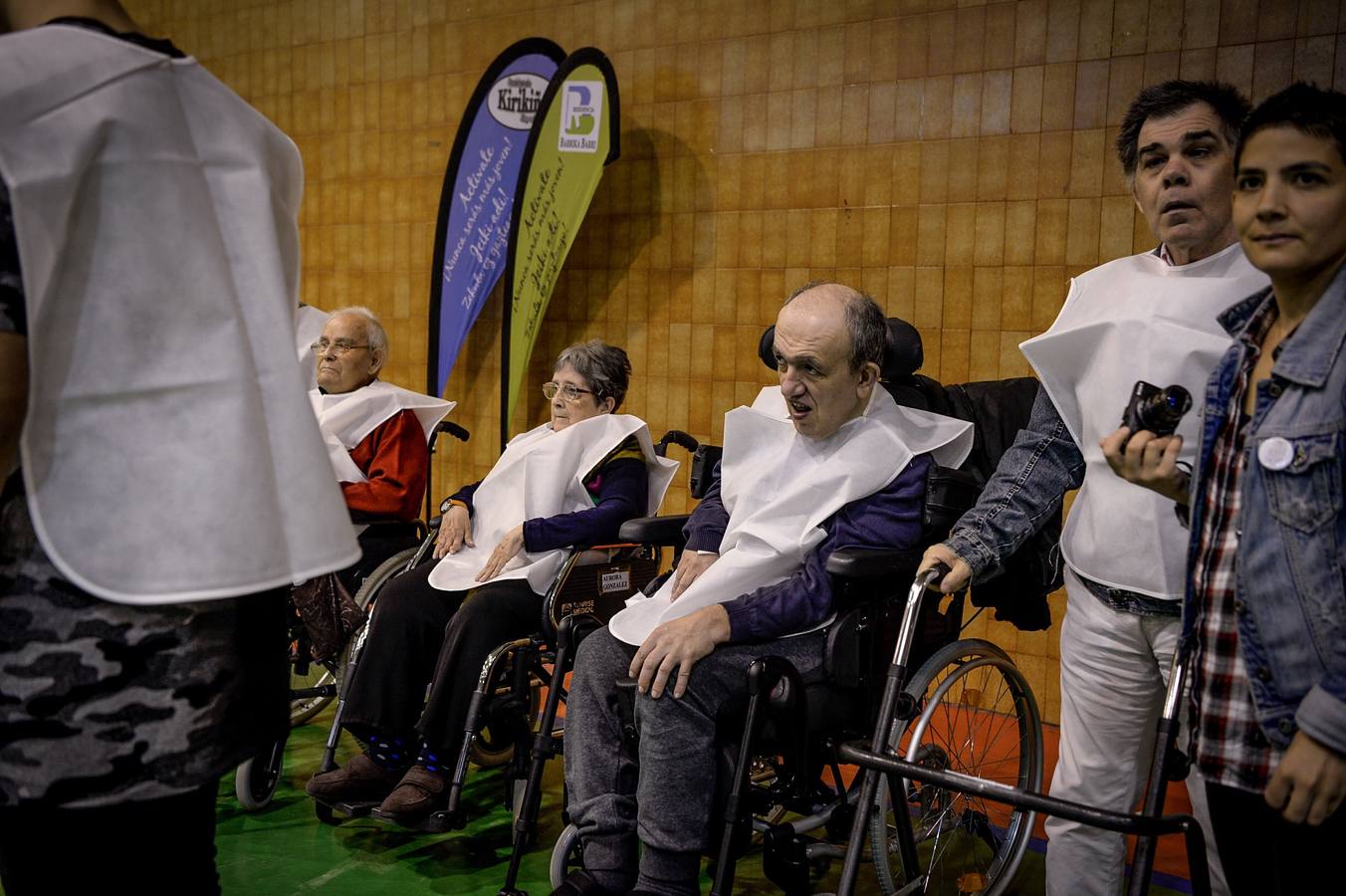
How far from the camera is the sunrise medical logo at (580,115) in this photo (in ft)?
14.7

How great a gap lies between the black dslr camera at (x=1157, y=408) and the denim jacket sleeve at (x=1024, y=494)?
697 millimetres

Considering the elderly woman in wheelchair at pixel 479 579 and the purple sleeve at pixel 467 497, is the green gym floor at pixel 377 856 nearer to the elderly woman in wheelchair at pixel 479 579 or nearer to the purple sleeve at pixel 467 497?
the elderly woman in wheelchair at pixel 479 579

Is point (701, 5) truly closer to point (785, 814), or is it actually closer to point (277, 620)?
point (785, 814)

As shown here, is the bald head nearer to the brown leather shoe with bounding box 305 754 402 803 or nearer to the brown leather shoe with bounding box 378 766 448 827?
the brown leather shoe with bounding box 378 766 448 827

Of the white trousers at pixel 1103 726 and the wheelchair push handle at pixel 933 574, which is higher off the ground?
the wheelchair push handle at pixel 933 574

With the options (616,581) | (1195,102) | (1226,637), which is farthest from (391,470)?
(1226,637)

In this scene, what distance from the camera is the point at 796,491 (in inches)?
98.9

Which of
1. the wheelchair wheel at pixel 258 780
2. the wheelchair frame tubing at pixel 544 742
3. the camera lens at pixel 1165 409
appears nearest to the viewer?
the camera lens at pixel 1165 409

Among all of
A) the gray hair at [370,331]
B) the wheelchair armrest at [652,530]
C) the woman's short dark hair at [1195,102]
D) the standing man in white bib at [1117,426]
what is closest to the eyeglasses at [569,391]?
the wheelchair armrest at [652,530]

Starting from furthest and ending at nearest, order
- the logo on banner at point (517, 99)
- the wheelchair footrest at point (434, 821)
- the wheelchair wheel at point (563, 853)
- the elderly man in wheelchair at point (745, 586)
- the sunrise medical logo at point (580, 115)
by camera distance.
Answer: the logo on banner at point (517, 99)
the sunrise medical logo at point (580, 115)
the wheelchair footrest at point (434, 821)
the wheelchair wheel at point (563, 853)
the elderly man in wheelchair at point (745, 586)

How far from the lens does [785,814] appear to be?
304 centimetres

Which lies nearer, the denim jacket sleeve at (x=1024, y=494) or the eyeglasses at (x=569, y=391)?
the denim jacket sleeve at (x=1024, y=494)

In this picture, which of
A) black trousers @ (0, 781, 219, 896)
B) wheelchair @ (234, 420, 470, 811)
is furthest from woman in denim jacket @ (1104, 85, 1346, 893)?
wheelchair @ (234, 420, 470, 811)

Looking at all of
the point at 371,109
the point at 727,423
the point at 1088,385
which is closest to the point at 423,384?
the point at 371,109
